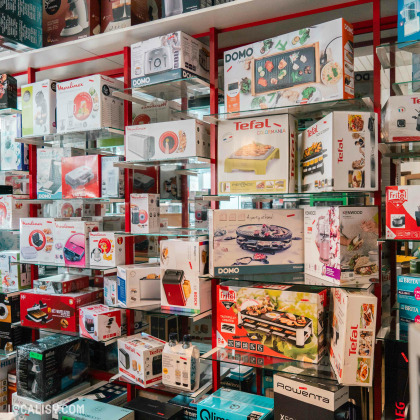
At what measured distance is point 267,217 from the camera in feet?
7.33

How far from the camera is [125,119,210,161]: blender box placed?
98.0 inches

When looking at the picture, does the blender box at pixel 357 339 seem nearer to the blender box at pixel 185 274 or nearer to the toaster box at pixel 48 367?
the blender box at pixel 185 274

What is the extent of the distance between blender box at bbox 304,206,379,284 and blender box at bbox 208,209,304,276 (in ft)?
0.65

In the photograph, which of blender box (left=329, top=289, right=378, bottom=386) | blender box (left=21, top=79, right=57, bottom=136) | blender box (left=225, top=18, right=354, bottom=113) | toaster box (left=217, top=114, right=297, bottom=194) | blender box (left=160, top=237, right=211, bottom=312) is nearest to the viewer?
blender box (left=329, top=289, right=378, bottom=386)

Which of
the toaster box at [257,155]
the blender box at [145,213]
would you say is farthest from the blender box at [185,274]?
the toaster box at [257,155]

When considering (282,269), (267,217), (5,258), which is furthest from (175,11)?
(5,258)

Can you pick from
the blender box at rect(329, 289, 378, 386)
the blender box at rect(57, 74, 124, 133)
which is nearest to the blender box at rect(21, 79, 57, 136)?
the blender box at rect(57, 74, 124, 133)

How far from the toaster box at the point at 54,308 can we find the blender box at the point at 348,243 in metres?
1.85

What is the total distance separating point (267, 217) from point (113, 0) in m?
1.84

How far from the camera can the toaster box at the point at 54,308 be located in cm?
299

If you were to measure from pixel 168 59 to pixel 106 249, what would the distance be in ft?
4.44

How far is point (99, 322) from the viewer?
2.75 metres

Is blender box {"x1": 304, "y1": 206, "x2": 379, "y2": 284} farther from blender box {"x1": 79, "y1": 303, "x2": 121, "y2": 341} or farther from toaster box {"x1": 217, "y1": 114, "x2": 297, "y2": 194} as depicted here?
blender box {"x1": 79, "y1": 303, "x2": 121, "y2": 341}

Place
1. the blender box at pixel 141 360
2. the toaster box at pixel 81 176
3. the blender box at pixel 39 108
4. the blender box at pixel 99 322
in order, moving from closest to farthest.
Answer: the blender box at pixel 141 360 < the blender box at pixel 99 322 < the toaster box at pixel 81 176 < the blender box at pixel 39 108
